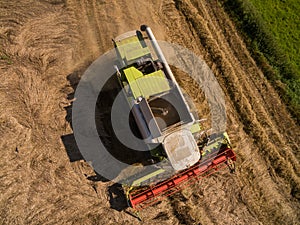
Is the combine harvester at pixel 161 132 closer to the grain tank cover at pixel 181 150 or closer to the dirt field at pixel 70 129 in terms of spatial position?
the grain tank cover at pixel 181 150

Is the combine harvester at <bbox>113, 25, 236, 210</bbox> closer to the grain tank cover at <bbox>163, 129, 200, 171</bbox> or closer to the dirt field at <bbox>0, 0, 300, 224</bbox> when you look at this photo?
the grain tank cover at <bbox>163, 129, 200, 171</bbox>

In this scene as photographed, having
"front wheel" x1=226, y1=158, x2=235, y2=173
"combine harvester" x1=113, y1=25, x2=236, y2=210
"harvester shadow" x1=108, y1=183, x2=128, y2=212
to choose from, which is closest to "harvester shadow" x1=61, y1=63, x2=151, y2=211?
"harvester shadow" x1=108, y1=183, x2=128, y2=212

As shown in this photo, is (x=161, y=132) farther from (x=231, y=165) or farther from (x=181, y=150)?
(x=231, y=165)

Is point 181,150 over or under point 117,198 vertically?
over

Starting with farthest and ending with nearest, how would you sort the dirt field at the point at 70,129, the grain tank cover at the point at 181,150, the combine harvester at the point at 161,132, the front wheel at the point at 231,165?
1. the front wheel at the point at 231,165
2. the dirt field at the point at 70,129
3. the combine harvester at the point at 161,132
4. the grain tank cover at the point at 181,150

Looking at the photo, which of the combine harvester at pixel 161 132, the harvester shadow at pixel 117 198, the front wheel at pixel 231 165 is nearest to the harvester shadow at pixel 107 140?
the harvester shadow at pixel 117 198

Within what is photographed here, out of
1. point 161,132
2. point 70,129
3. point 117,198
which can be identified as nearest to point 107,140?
point 70,129
